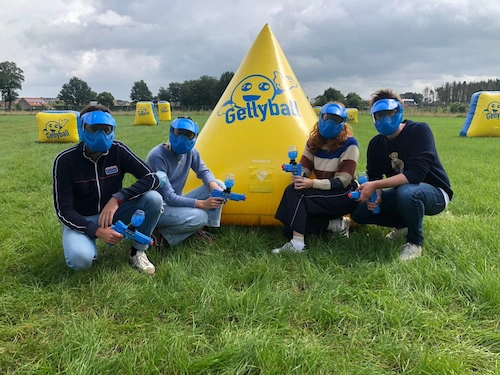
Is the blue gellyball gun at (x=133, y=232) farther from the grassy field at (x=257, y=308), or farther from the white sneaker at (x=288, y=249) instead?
the white sneaker at (x=288, y=249)

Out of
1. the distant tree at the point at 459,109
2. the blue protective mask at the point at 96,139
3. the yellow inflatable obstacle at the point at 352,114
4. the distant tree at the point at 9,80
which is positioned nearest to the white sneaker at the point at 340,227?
the blue protective mask at the point at 96,139

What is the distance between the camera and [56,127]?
11992 mm

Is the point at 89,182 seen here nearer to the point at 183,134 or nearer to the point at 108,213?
the point at 108,213

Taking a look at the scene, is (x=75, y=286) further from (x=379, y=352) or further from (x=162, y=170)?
(x=379, y=352)

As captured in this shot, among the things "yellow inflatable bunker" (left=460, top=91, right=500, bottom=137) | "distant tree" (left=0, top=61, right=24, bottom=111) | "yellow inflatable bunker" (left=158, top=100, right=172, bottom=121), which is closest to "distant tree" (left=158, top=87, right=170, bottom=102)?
"distant tree" (left=0, top=61, right=24, bottom=111)

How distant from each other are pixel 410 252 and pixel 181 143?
1955 millimetres

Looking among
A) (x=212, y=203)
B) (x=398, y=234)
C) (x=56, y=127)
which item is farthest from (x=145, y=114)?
(x=398, y=234)

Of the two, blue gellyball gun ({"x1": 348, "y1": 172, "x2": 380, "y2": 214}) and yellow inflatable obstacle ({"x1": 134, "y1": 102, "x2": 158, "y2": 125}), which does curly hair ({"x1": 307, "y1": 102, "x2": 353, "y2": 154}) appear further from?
yellow inflatable obstacle ({"x1": 134, "y1": 102, "x2": 158, "y2": 125})

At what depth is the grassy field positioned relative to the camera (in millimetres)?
1789

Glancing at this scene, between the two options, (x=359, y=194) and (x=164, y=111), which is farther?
(x=164, y=111)

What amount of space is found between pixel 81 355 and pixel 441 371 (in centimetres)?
165

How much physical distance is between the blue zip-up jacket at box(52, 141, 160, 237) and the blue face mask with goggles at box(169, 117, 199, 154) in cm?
32

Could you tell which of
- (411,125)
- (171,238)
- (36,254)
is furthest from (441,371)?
(36,254)

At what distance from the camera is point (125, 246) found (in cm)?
323
